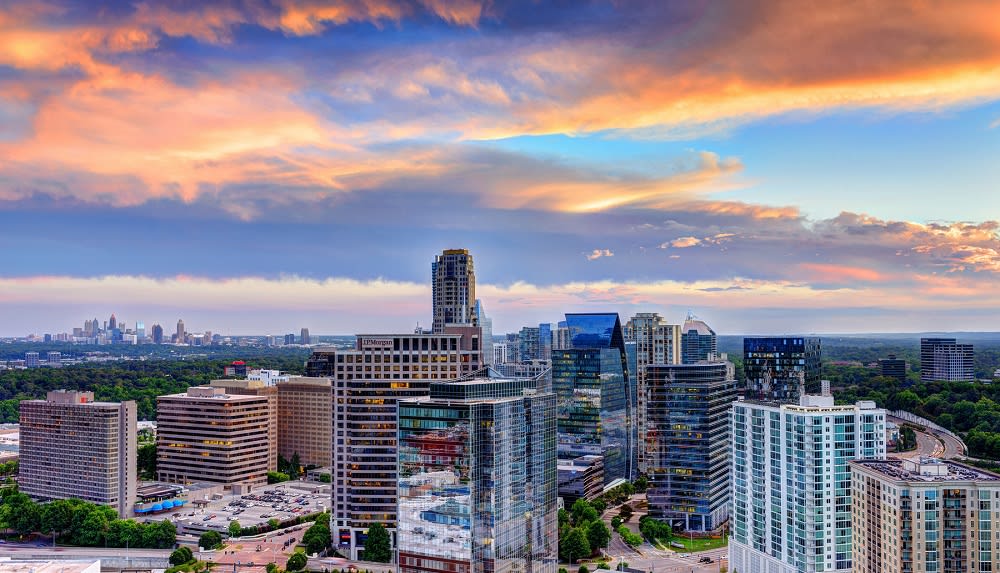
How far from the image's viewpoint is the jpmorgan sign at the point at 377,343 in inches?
3834

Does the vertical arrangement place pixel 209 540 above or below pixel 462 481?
below

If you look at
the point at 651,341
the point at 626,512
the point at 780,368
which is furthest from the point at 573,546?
the point at 651,341

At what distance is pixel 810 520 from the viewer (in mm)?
73188

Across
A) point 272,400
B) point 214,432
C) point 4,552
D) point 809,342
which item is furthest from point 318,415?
point 809,342

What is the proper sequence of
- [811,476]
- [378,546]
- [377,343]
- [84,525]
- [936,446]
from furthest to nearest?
1. [936,446]
2. [84,525]
3. [377,343]
4. [378,546]
5. [811,476]

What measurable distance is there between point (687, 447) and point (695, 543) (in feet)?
38.6

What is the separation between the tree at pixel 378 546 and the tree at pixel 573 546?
18.2 meters

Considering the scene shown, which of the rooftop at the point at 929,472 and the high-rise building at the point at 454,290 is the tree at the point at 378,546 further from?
the high-rise building at the point at 454,290

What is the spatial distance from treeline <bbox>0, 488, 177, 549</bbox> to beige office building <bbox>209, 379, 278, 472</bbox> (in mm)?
34565

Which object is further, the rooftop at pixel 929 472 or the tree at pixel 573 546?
the tree at pixel 573 546

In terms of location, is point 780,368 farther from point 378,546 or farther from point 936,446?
point 936,446

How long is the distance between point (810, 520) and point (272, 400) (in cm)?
9323

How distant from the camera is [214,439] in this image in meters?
133

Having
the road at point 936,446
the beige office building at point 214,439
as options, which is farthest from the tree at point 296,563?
the road at point 936,446
